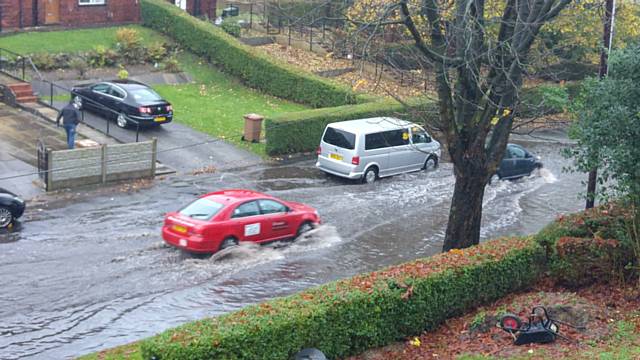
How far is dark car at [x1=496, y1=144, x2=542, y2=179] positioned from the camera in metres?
30.3

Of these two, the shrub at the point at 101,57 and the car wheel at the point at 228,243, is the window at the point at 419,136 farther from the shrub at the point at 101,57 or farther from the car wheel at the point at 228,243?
the shrub at the point at 101,57

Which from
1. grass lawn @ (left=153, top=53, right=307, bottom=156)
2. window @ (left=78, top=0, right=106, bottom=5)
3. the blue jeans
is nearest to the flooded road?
the blue jeans

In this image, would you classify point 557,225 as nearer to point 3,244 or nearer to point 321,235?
point 321,235

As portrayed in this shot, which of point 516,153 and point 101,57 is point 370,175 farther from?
point 101,57

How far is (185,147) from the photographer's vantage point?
3028cm

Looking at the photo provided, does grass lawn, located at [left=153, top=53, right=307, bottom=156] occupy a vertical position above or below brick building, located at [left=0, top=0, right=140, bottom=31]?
below

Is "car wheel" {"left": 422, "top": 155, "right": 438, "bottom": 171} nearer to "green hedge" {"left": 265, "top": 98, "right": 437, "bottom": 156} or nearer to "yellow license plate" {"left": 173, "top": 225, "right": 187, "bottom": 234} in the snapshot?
"green hedge" {"left": 265, "top": 98, "right": 437, "bottom": 156}

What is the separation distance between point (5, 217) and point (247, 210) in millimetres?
5665

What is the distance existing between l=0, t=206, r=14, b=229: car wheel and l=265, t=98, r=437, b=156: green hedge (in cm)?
1118

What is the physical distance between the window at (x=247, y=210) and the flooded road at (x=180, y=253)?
79 centimetres

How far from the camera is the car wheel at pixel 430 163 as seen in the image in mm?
30812

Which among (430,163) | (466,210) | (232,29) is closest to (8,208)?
(466,210)

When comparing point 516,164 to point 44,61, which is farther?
point 44,61

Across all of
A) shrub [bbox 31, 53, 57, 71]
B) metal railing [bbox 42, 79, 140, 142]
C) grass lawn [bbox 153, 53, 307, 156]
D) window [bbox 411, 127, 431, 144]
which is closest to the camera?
window [bbox 411, 127, 431, 144]
